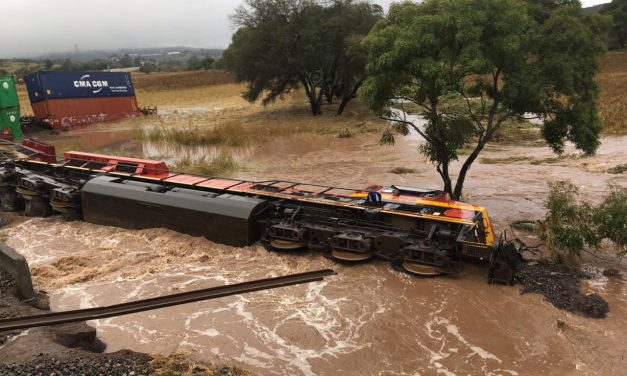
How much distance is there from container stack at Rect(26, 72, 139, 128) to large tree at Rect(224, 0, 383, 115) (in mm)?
9500

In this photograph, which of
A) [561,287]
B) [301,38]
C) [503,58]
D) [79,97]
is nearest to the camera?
[561,287]

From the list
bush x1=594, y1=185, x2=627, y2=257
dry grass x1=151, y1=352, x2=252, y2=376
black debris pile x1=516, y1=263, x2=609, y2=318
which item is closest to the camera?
dry grass x1=151, y1=352, x2=252, y2=376

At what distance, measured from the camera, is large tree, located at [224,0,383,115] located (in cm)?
3120

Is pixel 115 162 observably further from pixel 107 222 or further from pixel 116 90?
pixel 116 90

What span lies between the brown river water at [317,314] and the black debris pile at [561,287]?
0.18 metres

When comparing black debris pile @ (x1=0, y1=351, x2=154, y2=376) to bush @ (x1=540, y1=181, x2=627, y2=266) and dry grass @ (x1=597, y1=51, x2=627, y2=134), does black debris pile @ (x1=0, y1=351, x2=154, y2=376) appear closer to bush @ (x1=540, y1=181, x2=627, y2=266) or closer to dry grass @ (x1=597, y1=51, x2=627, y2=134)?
bush @ (x1=540, y1=181, x2=627, y2=266)

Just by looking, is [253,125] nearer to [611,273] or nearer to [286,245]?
[286,245]

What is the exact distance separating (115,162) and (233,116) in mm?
24034

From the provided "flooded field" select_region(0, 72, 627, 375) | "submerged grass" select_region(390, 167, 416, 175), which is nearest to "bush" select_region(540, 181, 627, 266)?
"flooded field" select_region(0, 72, 627, 375)

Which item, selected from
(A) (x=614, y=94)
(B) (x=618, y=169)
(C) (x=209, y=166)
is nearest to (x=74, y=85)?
(C) (x=209, y=166)

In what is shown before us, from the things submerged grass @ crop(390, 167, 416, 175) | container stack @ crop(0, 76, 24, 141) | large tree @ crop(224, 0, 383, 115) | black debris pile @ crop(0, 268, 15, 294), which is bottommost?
submerged grass @ crop(390, 167, 416, 175)

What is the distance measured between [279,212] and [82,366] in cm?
623

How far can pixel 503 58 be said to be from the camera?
10.9 metres

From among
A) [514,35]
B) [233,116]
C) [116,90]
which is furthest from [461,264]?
[116,90]
